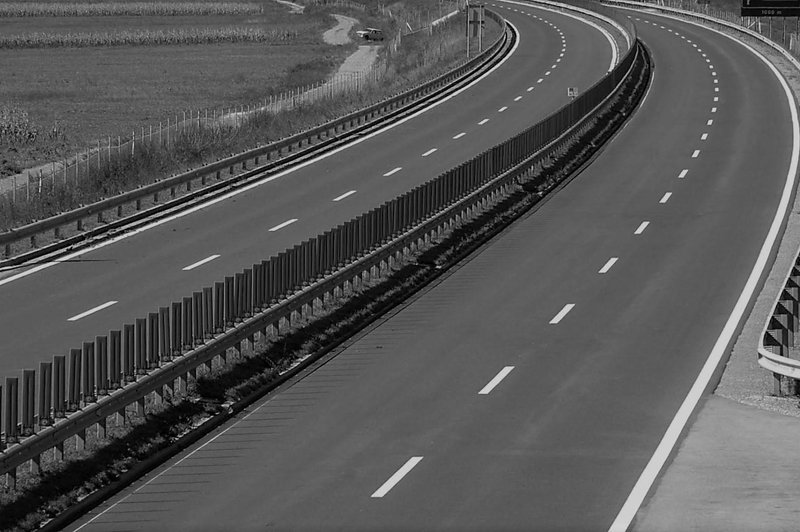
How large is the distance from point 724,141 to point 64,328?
3275cm

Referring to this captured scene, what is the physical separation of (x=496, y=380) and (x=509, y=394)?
0.88m

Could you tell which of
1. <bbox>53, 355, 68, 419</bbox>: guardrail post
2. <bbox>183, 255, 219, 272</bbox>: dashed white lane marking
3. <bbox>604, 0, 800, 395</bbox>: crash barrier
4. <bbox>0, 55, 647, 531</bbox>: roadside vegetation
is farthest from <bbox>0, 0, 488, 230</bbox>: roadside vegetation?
<bbox>53, 355, 68, 419</bbox>: guardrail post

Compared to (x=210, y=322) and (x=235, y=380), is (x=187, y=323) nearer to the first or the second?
(x=235, y=380)

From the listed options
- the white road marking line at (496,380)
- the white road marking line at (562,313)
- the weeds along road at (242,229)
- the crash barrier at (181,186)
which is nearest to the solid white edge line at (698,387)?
the white road marking line at (496,380)

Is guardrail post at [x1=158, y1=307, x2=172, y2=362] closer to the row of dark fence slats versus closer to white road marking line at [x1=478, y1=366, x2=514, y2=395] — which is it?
the row of dark fence slats

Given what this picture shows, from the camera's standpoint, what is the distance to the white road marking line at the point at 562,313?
2650 cm

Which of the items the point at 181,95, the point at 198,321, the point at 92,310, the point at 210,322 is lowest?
the point at 181,95

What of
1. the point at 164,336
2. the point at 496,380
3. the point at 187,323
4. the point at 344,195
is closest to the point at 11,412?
the point at 164,336

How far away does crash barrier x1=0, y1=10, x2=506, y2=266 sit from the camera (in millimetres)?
33094

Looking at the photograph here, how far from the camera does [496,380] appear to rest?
22.2 meters

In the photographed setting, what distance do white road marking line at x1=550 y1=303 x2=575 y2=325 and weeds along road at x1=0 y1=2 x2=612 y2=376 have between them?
23.4 feet

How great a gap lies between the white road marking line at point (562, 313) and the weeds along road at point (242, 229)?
7.13 m

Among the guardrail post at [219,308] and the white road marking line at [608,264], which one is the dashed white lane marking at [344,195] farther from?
the guardrail post at [219,308]

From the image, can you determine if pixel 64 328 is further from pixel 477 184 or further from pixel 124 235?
pixel 477 184
